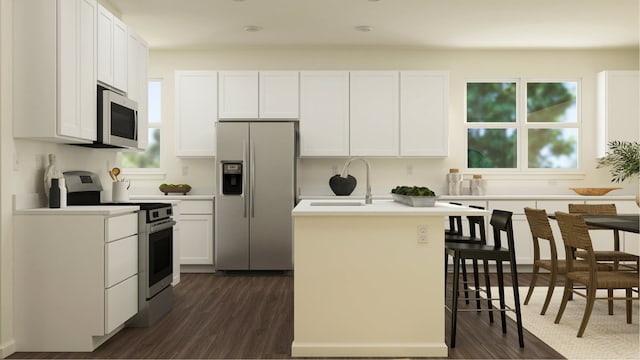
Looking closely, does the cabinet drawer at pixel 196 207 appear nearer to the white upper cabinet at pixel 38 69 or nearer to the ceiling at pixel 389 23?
the ceiling at pixel 389 23

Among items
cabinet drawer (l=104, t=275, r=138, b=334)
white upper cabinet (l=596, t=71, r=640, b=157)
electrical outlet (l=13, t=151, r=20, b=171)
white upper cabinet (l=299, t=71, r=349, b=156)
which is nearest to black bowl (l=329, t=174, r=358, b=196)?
white upper cabinet (l=299, t=71, r=349, b=156)

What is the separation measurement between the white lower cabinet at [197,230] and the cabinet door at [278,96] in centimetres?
131

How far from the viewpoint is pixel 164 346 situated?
3.47 m

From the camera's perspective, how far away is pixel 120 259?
3582 millimetres

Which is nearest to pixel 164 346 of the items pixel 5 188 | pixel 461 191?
pixel 5 188

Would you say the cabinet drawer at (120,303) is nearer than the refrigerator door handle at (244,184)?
Yes

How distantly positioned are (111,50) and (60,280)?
1.90 m

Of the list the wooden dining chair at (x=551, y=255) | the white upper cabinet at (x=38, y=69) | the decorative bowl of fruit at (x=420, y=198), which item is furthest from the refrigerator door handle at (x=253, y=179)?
the wooden dining chair at (x=551, y=255)

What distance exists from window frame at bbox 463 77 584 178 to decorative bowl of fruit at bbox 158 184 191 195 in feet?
11.8

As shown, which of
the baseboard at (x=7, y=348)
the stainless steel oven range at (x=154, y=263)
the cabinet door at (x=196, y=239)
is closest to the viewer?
the baseboard at (x=7, y=348)

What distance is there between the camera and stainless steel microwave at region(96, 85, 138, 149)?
4.00 m

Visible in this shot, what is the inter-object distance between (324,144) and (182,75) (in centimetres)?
192

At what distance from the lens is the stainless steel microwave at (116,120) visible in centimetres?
400

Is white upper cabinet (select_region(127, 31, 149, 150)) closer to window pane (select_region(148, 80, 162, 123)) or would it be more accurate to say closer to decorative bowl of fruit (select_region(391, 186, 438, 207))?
window pane (select_region(148, 80, 162, 123))
